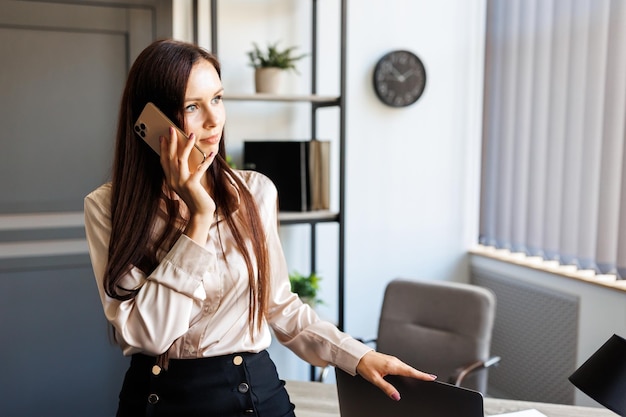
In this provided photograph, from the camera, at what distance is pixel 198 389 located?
1342 mm

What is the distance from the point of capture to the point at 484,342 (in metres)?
2.62

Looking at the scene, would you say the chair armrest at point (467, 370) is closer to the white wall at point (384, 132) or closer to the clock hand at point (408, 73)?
the white wall at point (384, 132)

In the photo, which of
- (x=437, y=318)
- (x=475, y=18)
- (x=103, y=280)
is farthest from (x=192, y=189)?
(x=475, y=18)

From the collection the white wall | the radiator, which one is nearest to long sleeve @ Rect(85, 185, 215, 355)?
the white wall

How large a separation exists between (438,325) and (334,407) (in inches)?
43.7

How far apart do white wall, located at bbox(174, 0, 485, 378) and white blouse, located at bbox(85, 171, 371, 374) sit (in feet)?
6.15

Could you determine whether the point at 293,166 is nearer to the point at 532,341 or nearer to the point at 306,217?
the point at 306,217

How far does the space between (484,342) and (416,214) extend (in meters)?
1.33

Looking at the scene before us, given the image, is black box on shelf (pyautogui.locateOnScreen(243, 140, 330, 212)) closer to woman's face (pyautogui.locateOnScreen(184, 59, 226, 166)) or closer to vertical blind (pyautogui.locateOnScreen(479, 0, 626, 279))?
vertical blind (pyautogui.locateOnScreen(479, 0, 626, 279))

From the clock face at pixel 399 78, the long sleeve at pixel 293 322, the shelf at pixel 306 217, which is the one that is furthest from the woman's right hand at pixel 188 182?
the clock face at pixel 399 78

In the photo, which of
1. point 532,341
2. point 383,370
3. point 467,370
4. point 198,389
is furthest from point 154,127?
point 532,341

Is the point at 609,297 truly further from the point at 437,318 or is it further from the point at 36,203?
the point at 36,203

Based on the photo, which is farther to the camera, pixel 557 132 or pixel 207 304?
pixel 557 132

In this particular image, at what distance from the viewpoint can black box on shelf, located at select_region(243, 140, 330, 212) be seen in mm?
3107
